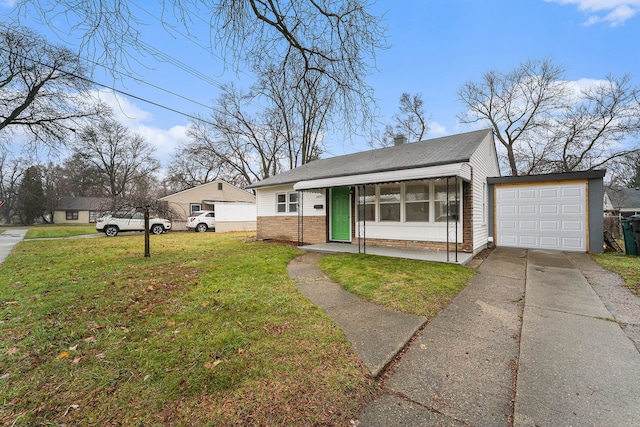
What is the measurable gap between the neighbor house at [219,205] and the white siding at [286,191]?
7.67 m

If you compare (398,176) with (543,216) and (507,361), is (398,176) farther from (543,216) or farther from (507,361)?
(543,216)

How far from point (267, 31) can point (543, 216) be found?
1151 cm

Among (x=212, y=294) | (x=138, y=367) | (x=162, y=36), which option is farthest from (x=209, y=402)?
(x=162, y=36)

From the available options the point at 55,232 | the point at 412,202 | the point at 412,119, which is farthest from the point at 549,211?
the point at 55,232

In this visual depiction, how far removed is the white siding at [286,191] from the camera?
11217 mm

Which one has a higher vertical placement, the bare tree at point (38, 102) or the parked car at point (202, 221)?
the bare tree at point (38, 102)

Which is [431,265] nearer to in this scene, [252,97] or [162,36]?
[252,97]

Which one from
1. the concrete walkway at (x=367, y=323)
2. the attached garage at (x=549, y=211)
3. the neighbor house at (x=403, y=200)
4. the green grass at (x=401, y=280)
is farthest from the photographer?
the attached garage at (x=549, y=211)

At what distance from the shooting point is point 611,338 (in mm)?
3076

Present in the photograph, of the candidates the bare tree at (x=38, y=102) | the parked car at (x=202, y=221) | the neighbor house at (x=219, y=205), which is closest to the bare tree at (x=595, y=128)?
the neighbor house at (x=219, y=205)

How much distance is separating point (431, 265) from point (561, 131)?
20111 millimetres

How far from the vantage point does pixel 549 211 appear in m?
9.85

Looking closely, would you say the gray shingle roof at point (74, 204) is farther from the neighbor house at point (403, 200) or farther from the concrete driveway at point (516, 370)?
the concrete driveway at point (516, 370)

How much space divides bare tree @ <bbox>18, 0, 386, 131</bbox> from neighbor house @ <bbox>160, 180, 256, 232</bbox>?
684 inches
